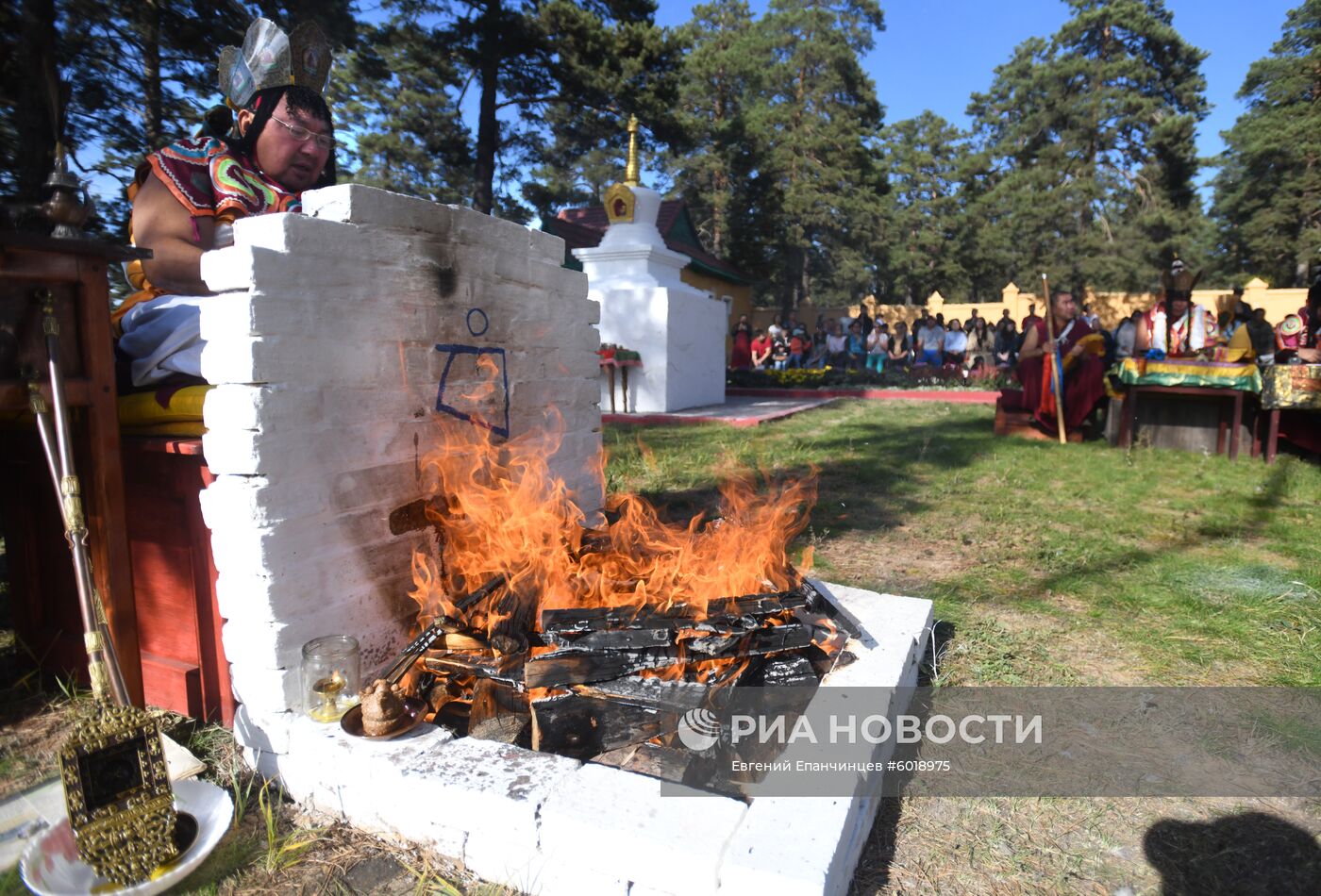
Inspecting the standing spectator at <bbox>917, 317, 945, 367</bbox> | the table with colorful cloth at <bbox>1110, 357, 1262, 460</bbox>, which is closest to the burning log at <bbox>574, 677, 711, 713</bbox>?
the table with colorful cloth at <bbox>1110, 357, 1262, 460</bbox>

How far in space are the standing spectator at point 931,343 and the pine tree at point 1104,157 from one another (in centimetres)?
1512

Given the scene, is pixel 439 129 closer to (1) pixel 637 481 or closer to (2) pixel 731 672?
(1) pixel 637 481

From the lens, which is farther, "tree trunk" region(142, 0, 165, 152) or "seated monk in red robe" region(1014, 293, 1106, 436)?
"tree trunk" region(142, 0, 165, 152)

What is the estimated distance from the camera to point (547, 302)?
3754 mm

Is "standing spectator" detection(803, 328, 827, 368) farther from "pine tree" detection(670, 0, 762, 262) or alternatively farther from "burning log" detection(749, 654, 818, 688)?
"burning log" detection(749, 654, 818, 688)

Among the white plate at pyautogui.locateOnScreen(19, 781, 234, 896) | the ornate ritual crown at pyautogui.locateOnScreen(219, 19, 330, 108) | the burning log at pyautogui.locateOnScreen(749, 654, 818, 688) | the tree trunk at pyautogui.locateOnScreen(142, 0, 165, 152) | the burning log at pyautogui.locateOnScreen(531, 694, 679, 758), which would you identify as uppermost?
the tree trunk at pyautogui.locateOnScreen(142, 0, 165, 152)

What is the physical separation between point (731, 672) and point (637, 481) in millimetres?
4164

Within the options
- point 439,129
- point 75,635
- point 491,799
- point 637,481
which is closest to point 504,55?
point 439,129

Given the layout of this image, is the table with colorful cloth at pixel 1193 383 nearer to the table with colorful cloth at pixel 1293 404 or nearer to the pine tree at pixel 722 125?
the table with colorful cloth at pixel 1293 404

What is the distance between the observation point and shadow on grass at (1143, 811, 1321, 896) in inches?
80.7

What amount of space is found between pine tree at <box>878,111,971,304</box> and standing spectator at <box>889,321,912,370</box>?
1503 cm

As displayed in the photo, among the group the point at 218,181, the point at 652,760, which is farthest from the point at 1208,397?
the point at 218,181

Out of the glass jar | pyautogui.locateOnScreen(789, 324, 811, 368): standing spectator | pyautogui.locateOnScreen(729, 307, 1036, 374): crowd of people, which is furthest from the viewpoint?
pyautogui.locateOnScreen(789, 324, 811, 368): standing spectator

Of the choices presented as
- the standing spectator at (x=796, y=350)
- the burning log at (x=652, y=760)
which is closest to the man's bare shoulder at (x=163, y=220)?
the burning log at (x=652, y=760)
